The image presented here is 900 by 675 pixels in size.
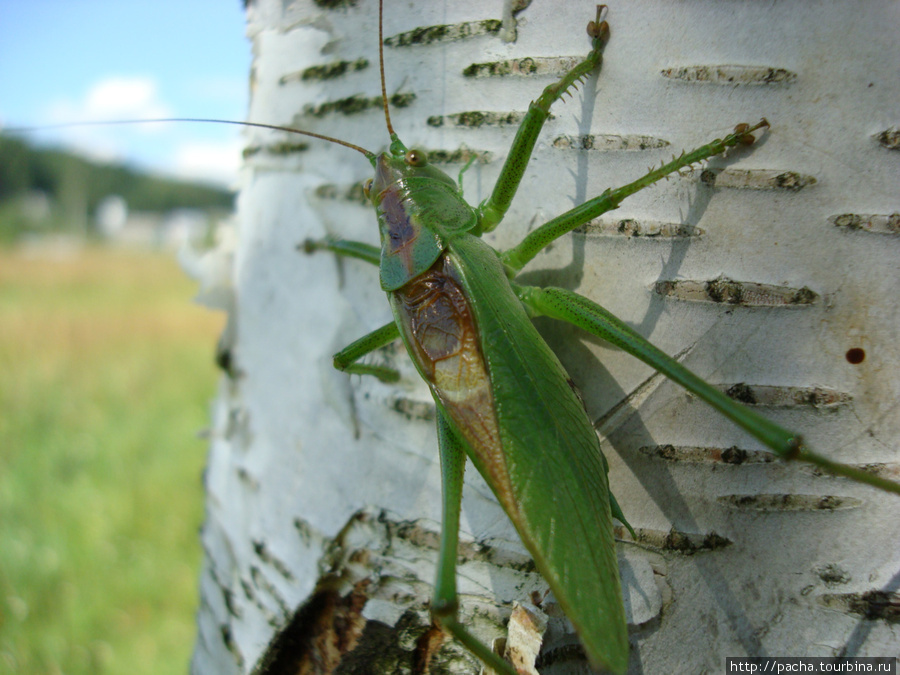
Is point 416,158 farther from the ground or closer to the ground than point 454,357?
farther from the ground

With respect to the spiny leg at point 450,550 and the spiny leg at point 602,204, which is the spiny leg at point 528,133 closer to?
the spiny leg at point 602,204

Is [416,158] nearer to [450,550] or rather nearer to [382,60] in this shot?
[382,60]

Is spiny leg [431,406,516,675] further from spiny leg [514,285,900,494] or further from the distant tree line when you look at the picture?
the distant tree line

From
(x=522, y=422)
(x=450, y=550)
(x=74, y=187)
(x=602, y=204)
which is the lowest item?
(x=450, y=550)

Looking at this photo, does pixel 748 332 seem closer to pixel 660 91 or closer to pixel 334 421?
pixel 660 91

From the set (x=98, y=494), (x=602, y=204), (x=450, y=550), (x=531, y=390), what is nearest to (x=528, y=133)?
(x=602, y=204)

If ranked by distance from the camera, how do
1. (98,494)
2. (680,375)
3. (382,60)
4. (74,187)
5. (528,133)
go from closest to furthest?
(680,375), (528,133), (382,60), (98,494), (74,187)

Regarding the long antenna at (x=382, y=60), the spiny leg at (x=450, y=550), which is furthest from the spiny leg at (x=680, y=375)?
the long antenna at (x=382, y=60)
